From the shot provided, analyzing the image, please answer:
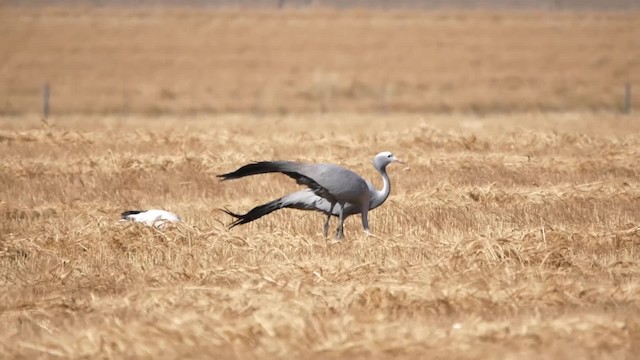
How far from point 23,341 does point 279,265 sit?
2.45 meters

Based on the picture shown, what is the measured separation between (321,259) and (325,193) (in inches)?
62.2

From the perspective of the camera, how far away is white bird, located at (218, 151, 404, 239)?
33.9 ft

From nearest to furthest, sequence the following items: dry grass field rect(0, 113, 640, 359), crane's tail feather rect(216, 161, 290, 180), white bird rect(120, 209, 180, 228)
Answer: dry grass field rect(0, 113, 640, 359) → crane's tail feather rect(216, 161, 290, 180) → white bird rect(120, 209, 180, 228)

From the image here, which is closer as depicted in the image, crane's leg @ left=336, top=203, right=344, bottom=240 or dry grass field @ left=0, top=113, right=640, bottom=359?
dry grass field @ left=0, top=113, right=640, bottom=359

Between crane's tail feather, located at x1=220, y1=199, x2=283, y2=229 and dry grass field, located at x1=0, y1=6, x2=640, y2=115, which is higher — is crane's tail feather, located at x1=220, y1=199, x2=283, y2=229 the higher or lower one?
the higher one

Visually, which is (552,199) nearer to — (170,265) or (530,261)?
(530,261)

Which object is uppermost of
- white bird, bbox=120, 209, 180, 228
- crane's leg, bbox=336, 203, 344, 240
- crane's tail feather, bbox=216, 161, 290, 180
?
crane's tail feather, bbox=216, 161, 290, 180

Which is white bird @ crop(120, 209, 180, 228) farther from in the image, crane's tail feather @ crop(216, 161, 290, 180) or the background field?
crane's tail feather @ crop(216, 161, 290, 180)

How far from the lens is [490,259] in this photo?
891 centimetres

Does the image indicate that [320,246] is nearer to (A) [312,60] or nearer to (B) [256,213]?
(B) [256,213]

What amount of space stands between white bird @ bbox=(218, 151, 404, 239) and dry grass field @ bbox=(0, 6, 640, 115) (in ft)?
78.6

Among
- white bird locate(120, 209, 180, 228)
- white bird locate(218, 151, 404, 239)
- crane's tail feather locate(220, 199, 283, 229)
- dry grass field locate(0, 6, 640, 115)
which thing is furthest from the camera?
dry grass field locate(0, 6, 640, 115)

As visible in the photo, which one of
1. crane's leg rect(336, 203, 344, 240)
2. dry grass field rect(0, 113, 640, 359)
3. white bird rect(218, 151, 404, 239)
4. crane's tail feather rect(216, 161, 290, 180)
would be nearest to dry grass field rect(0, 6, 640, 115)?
dry grass field rect(0, 113, 640, 359)

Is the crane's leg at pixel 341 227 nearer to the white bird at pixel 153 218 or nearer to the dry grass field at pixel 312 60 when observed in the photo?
the white bird at pixel 153 218
